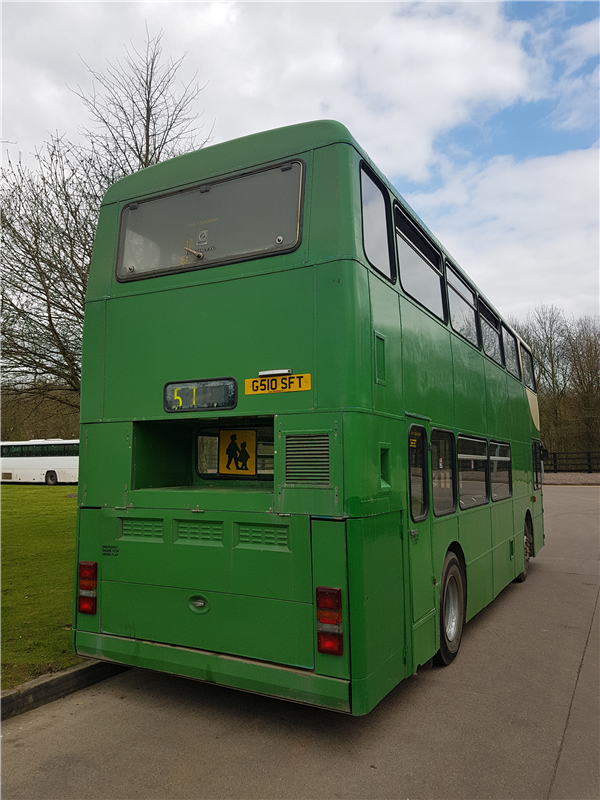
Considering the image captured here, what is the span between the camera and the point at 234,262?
4.44m

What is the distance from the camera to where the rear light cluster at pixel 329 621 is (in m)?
3.79

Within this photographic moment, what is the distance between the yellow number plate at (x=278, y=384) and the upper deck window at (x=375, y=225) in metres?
1.04

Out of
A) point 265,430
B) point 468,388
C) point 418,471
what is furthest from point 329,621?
point 468,388

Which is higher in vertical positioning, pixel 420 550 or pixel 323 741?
A: pixel 420 550

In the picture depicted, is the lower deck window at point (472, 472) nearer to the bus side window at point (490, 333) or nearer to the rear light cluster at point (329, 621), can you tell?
the bus side window at point (490, 333)

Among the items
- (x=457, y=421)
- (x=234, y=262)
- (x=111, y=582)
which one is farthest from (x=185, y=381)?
(x=457, y=421)

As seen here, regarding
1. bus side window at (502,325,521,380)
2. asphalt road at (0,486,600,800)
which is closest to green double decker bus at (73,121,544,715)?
asphalt road at (0,486,600,800)

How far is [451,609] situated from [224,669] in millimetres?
2617

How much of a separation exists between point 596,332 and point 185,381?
38562mm

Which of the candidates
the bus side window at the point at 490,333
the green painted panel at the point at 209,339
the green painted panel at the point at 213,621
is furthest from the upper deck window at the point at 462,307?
the green painted panel at the point at 213,621

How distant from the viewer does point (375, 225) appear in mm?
4617

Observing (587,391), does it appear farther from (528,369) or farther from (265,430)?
(265,430)

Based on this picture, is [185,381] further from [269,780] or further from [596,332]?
[596,332]

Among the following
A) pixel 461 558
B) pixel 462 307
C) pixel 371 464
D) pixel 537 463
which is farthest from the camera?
pixel 537 463
